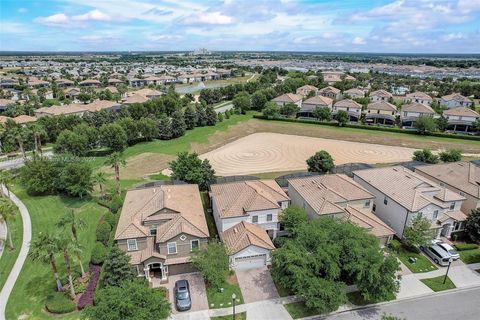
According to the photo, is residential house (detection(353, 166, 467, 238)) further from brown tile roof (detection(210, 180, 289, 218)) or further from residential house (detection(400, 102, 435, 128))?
residential house (detection(400, 102, 435, 128))

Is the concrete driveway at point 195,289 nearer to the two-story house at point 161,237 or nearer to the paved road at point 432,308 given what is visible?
the two-story house at point 161,237

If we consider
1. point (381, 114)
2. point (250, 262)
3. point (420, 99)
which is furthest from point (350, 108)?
point (250, 262)

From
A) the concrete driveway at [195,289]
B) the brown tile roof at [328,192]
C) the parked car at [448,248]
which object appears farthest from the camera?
the brown tile roof at [328,192]

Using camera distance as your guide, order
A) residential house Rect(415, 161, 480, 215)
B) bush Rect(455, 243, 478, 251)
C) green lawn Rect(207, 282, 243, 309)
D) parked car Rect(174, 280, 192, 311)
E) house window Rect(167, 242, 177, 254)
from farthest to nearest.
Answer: residential house Rect(415, 161, 480, 215), bush Rect(455, 243, 478, 251), house window Rect(167, 242, 177, 254), green lawn Rect(207, 282, 243, 309), parked car Rect(174, 280, 192, 311)

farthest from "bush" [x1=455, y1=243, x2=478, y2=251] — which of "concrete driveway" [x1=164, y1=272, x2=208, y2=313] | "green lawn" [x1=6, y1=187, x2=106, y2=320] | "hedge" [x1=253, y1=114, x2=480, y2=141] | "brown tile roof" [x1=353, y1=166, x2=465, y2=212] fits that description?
"hedge" [x1=253, y1=114, x2=480, y2=141]

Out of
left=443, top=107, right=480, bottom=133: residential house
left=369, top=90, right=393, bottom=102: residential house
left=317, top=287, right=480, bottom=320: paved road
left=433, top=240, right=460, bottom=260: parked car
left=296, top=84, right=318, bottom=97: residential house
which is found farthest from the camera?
left=296, top=84, right=318, bottom=97: residential house

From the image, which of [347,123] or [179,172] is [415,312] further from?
[347,123]

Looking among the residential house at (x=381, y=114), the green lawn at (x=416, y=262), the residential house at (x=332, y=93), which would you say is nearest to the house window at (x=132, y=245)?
the green lawn at (x=416, y=262)
